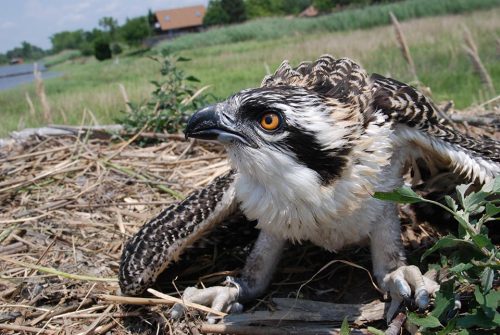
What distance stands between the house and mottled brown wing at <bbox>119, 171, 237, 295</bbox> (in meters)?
87.3

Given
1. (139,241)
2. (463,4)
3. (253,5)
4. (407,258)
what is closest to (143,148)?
(139,241)

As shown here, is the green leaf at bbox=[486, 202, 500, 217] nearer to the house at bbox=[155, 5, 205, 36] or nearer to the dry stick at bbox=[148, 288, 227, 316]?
the dry stick at bbox=[148, 288, 227, 316]

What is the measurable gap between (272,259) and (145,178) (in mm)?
1933

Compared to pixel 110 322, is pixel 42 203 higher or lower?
higher

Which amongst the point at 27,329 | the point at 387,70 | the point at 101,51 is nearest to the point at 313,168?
the point at 27,329

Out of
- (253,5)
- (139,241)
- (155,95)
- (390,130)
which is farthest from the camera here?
(253,5)

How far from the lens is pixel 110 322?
3361 mm

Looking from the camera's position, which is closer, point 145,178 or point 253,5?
point 145,178

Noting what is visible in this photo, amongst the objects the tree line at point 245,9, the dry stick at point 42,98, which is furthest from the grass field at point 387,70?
the tree line at point 245,9

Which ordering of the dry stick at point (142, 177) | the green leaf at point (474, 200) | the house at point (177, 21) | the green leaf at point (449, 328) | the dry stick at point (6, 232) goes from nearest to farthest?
the green leaf at point (449, 328), the green leaf at point (474, 200), the dry stick at point (6, 232), the dry stick at point (142, 177), the house at point (177, 21)

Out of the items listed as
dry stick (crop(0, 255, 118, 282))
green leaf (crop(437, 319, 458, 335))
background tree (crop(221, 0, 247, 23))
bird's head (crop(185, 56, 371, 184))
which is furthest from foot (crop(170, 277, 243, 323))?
background tree (crop(221, 0, 247, 23))

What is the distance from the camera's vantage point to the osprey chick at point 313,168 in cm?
267

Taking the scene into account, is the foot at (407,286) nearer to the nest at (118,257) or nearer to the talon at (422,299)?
the talon at (422,299)

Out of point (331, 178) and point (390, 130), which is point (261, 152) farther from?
point (390, 130)
